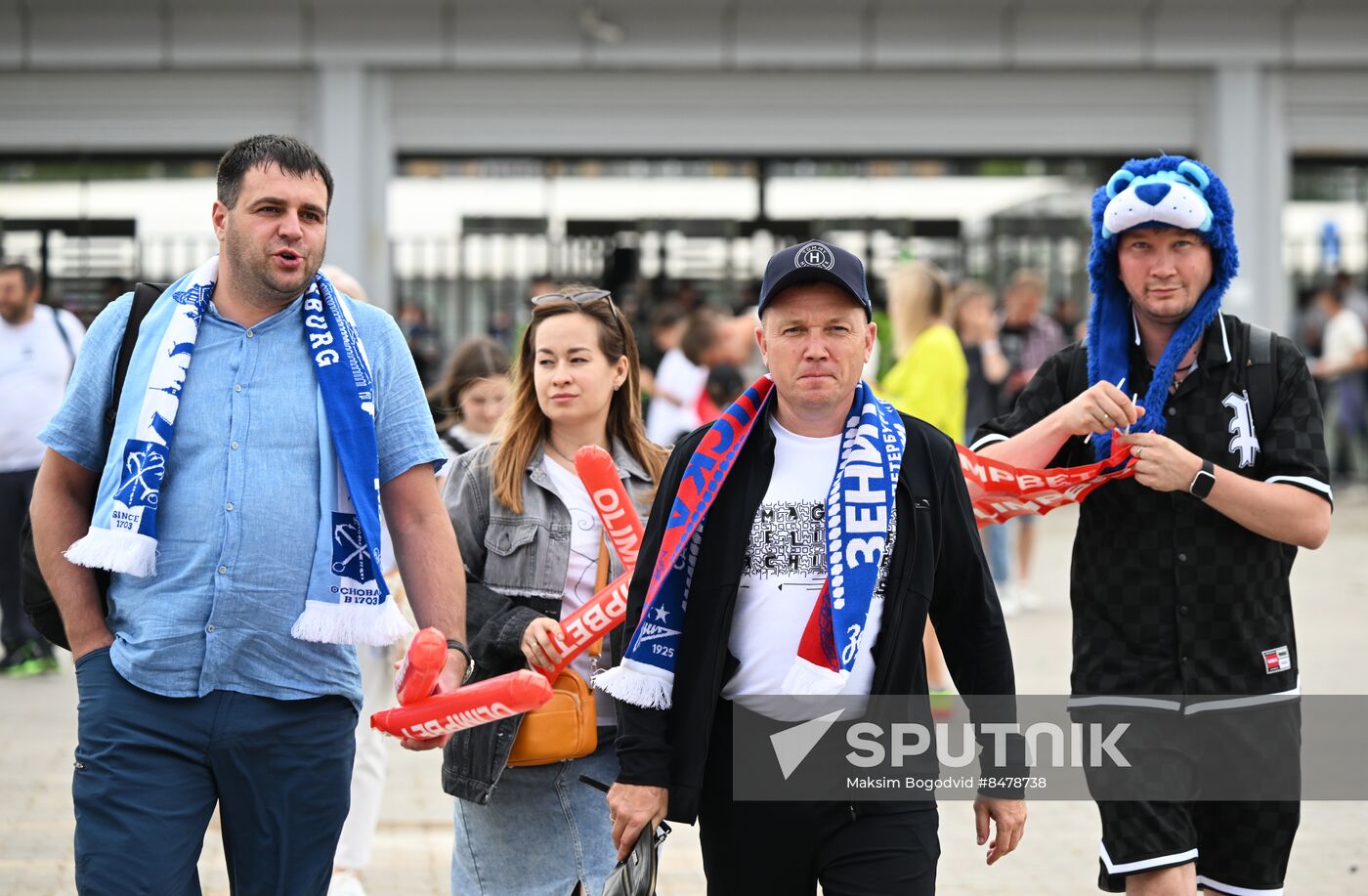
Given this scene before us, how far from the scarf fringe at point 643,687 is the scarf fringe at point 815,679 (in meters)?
0.29

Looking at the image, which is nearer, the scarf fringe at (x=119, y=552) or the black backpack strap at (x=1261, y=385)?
the scarf fringe at (x=119, y=552)

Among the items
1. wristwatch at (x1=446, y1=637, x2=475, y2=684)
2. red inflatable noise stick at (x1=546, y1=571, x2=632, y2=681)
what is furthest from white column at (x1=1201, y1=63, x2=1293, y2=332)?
wristwatch at (x1=446, y1=637, x2=475, y2=684)

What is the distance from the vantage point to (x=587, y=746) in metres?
4.32

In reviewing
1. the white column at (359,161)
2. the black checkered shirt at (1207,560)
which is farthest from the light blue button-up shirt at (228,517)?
the white column at (359,161)

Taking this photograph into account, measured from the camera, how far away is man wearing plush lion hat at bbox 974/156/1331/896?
413 cm

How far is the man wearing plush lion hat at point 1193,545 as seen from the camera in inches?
163

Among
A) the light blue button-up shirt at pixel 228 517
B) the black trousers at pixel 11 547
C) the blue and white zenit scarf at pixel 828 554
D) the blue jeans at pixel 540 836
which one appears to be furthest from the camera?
the black trousers at pixel 11 547

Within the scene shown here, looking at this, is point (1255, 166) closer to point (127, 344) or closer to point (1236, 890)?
point (1236, 890)

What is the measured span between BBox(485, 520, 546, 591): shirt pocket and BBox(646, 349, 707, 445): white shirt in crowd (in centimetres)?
700

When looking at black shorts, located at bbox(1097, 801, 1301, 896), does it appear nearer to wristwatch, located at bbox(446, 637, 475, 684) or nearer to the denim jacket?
the denim jacket

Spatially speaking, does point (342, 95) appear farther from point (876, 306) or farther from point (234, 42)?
point (876, 306)

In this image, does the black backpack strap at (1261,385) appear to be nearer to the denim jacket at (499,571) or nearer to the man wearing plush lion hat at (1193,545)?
the man wearing plush lion hat at (1193,545)

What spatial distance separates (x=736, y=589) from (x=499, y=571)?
105 cm

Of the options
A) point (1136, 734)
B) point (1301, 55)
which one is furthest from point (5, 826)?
point (1301, 55)
